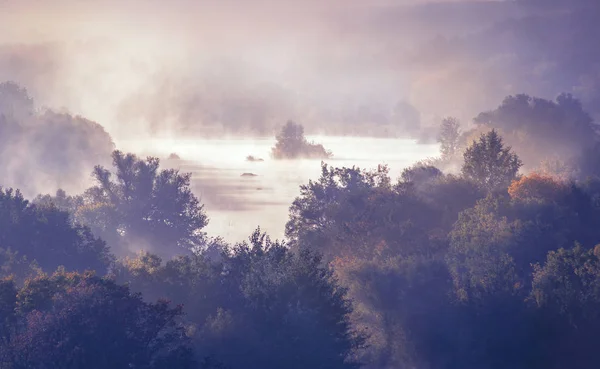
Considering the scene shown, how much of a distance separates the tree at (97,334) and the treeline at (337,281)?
8 centimetres

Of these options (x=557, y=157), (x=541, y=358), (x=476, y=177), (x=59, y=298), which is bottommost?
(x=541, y=358)

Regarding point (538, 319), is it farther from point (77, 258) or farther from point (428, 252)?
point (77, 258)

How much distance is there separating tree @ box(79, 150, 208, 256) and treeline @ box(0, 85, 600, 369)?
254mm

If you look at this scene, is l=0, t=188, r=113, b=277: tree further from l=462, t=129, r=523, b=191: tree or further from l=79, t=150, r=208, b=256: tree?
l=462, t=129, r=523, b=191: tree

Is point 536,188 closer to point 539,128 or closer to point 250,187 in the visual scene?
point 250,187

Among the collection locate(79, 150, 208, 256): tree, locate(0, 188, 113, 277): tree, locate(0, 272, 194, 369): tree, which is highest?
locate(79, 150, 208, 256): tree

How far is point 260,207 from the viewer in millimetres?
144125

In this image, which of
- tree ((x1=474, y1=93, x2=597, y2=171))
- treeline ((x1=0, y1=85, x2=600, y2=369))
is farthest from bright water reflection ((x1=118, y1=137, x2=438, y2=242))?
treeline ((x1=0, y1=85, x2=600, y2=369))

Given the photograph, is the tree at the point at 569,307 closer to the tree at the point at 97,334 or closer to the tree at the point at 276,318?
the tree at the point at 276,318

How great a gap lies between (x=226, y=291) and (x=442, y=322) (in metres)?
14.2

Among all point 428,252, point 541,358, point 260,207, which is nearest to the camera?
point 541,358

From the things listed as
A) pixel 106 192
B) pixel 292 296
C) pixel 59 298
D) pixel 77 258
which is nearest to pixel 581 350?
pixel 292 296

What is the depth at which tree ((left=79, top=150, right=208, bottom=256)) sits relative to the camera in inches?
3984

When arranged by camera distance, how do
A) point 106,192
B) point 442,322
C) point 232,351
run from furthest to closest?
point 106,192, point 442,322, point 232,351
